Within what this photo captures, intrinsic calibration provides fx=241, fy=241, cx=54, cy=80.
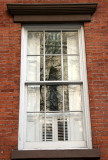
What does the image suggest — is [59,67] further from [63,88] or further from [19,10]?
[19,10]

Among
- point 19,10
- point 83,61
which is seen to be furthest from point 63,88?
point 19,10

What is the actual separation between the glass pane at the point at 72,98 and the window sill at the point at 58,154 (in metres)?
0.93

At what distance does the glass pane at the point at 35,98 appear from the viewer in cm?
516

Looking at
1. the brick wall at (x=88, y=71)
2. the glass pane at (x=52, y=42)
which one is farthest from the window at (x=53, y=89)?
the brick wall at (x=88, y=71)

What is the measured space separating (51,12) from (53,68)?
1.32 meters

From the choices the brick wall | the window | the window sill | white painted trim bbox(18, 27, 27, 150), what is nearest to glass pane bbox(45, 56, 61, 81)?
the window

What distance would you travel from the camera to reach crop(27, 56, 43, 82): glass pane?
5.37 m

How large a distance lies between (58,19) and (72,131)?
2561 mm

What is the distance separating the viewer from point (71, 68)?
547 centimetres

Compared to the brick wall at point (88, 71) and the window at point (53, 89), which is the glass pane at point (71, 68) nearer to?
the window at point (53, 89)

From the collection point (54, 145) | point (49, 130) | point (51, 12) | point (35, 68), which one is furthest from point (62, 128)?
point (51, 12)

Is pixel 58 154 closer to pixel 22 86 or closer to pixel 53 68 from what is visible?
pixel 22 86

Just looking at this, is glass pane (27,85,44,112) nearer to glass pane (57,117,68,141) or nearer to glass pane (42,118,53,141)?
glass pane (42,118,53,141)

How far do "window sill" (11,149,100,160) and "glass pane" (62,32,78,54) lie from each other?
7.37 ft
